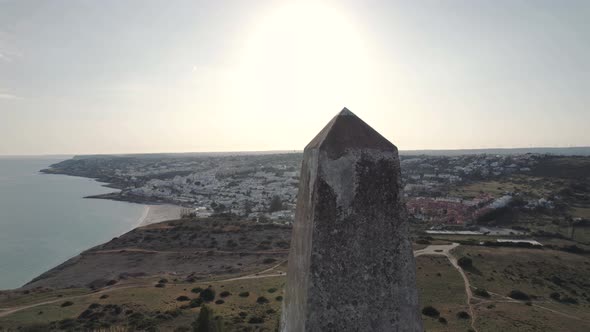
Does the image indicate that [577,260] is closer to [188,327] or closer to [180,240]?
[188,327]

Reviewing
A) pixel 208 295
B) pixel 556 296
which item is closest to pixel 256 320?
pixel 208 295

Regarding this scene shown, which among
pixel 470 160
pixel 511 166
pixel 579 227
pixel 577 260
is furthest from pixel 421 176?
pixel 577 260

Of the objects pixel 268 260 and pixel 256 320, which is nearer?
pixel 256 320

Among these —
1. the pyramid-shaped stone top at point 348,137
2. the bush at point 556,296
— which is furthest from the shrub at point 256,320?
the bush at point 556,296

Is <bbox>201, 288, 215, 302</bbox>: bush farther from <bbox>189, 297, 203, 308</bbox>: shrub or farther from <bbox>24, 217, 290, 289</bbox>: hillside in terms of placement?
<bbox>24, 217, 290, 289</bbox>: hillside

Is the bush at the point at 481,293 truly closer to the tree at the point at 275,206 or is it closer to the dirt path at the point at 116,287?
the dirt path at the point at 116,287

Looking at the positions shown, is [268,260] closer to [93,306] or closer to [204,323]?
[93,306]
